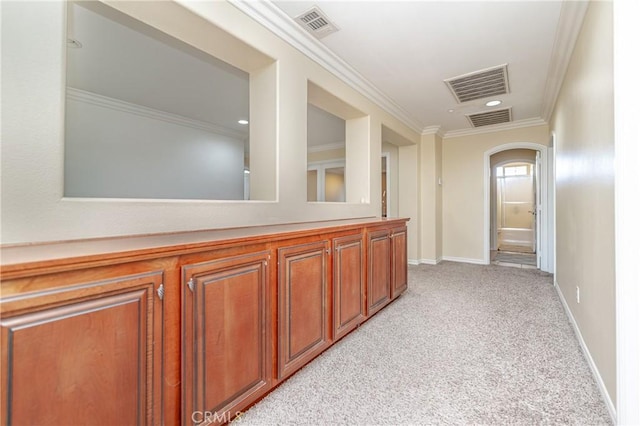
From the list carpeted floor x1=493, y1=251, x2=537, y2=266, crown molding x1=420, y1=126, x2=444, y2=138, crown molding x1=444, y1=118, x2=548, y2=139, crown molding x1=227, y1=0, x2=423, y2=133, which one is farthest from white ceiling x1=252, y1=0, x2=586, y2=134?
carpeted floor x1=493, y1=251, x2=537, y2=266

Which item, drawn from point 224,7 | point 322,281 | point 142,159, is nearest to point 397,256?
point 322,281

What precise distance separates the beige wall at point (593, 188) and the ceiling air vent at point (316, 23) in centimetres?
172

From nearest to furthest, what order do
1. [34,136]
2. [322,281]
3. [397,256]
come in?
[34,136]
[322,281]
[397,256]

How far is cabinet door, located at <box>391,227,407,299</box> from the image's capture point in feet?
9.95

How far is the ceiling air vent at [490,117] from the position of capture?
4.36 meters

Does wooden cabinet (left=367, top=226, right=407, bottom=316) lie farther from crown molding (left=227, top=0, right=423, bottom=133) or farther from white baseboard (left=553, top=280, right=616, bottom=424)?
crown molding (left=227, top=0, right=423, bottom=133)

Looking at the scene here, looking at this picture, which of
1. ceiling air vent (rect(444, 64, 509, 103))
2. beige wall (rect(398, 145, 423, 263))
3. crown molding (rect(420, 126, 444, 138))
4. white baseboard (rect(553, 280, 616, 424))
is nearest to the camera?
white baseboard (rect(553, 280, 616, 424))

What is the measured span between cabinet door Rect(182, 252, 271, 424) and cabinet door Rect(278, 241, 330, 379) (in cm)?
13

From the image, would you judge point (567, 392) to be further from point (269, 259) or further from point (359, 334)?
point (269, 259)

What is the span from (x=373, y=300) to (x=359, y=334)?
15.7 inches

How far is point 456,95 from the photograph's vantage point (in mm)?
3711

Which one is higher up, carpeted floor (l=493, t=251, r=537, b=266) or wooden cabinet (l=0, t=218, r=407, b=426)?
wooden cabinet (l=0, t=218, r=407, b=426)

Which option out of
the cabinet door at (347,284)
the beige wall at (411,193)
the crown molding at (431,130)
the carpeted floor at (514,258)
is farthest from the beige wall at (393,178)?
the cabinet door at (347,284)

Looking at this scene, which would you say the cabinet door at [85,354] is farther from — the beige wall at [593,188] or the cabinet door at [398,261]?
the cabinet door at [398,261]
